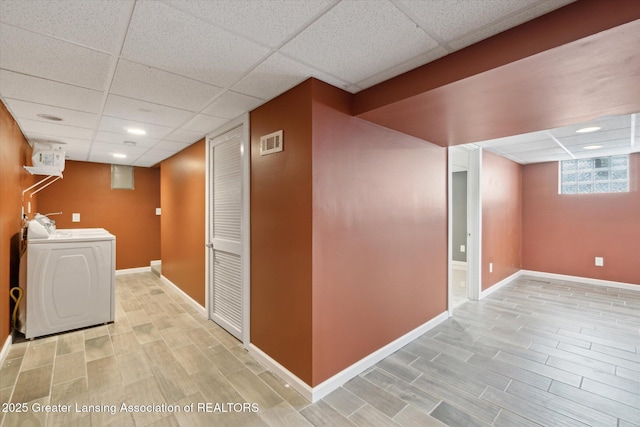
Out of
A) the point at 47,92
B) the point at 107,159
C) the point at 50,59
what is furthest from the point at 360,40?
the point at 107,159

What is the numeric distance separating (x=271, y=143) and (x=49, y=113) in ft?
7.19

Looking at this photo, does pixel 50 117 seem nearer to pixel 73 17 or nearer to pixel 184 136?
pixel 184 136

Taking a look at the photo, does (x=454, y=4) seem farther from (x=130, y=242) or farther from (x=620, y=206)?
(x=130, y=242)

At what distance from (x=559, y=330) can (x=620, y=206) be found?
3.32 m

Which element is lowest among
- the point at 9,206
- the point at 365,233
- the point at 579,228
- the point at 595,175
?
the point at 579,228

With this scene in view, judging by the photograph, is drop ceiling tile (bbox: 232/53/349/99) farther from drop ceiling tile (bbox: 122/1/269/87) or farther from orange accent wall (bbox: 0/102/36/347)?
orange accent wall (bbox: 0/102/36/347)

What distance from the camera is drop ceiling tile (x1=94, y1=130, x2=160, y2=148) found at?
3.46 m

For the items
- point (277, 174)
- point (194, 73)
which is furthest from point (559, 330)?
point (194, 73)

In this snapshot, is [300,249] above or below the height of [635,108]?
below

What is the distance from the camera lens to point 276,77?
2014 millimetres

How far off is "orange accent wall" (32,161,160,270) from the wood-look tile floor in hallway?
3.01m

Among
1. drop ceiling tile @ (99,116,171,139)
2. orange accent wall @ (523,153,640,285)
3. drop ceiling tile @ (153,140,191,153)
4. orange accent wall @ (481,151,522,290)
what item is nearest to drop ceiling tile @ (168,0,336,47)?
drop ceiling tile @ (99,116,171,139)

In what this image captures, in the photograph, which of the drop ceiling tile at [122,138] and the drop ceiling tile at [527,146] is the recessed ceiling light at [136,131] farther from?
the drop ceiling tile at [527,146]

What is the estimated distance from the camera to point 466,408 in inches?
77.3
